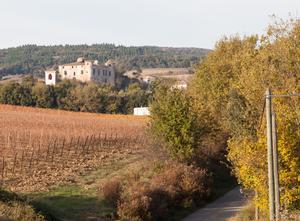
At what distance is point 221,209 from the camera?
35.5 metres

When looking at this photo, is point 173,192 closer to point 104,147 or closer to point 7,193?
point 7,193

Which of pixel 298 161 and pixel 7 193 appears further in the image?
pixel 7 193

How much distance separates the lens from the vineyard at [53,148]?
1433 inches

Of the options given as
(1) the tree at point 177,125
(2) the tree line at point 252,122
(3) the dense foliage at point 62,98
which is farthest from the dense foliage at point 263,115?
(3) the dense foliage at point 62,98

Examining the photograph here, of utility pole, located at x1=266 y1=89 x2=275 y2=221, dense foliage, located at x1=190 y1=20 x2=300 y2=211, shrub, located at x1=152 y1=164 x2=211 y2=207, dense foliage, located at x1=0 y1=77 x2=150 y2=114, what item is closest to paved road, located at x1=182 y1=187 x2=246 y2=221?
shrub, located at x1=152 y1=164 x2=211 y2=207

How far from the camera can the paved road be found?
109 feet

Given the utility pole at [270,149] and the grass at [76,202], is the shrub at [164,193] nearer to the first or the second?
the grass at [76,202]

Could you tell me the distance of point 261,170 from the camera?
25.5 metres

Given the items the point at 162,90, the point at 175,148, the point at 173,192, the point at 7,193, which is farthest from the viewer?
the point at 162,90

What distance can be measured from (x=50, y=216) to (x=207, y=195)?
13892 millimetres

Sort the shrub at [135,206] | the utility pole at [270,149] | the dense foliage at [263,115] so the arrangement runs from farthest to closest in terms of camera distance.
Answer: the shrub at [135,206]
the dense foliage at [263,115]
the utility pole at [270,149]

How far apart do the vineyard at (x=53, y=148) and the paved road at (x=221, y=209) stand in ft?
28.5

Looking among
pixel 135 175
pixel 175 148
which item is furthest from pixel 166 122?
pixel 135 175

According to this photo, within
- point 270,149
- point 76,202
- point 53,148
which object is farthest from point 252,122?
point 53,148
